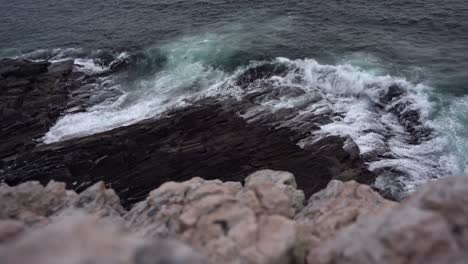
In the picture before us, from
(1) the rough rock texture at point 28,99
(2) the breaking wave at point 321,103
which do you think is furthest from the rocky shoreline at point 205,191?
(2) the breaking wave at point 321,103

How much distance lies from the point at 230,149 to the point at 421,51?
962 inches

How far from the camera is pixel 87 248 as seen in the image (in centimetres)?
776

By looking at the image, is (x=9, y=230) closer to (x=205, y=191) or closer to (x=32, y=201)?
(x=205, y=191)

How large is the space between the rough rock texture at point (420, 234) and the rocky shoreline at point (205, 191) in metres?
0.03

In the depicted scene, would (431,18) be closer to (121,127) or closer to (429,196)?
(121,127)

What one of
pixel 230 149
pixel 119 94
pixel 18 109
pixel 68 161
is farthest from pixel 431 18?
pixel 18 109

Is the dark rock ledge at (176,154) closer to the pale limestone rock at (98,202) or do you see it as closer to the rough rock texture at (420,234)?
the pale limestone rock at (98,202)

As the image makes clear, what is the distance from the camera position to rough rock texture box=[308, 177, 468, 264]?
11.3 m

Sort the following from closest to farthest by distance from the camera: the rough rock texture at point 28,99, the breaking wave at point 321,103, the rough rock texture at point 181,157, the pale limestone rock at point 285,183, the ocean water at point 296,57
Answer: the pale limestone rock at point 285,183 → the rough rock texture at point 181,157 → the breaking wave at point 321,103 → the ocean water at point 296,57 → the rough rock texture at point 28,99

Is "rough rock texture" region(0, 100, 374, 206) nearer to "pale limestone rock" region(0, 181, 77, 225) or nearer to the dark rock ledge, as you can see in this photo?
the dark rock ledge

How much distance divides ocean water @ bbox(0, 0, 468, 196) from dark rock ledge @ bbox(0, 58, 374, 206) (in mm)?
2466

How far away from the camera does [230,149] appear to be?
101 ft

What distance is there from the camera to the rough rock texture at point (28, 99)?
3575 cm

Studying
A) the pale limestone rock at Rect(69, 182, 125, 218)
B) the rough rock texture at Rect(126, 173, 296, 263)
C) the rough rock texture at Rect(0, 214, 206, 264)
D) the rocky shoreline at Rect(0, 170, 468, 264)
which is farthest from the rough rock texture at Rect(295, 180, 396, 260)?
the pale limestone rock at Rect(69, 182, 125, 218)
